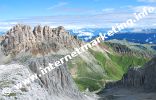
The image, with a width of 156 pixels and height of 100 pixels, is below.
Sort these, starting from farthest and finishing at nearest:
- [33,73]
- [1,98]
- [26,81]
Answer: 1. [33,73]
2. [26,81]
3. [1,98]

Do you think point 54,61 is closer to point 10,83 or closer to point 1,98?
point 10,83

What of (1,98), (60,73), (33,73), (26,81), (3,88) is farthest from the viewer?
(60,73)

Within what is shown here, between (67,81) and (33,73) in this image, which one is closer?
(33,73)

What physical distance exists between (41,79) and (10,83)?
1670 centimetres

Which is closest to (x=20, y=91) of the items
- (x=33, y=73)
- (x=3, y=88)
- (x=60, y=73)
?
(x=3, y=88)

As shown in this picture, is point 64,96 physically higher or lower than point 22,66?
lower

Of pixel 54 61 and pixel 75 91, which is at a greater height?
pixel 54 61

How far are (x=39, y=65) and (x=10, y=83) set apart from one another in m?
20.3

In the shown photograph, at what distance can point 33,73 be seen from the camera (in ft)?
477

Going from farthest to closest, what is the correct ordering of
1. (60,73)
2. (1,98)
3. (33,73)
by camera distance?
(60,73)
(33,73)
(1,98)

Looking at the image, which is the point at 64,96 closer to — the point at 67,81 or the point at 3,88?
the point at 67,81

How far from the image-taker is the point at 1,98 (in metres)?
118

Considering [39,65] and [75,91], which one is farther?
[75,91]

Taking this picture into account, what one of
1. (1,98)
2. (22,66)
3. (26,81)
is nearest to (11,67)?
(22,66)
